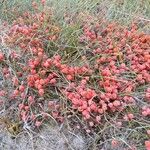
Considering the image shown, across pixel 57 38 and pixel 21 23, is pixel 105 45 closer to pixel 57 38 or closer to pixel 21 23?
pixel 57 38

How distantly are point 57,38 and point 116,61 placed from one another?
49cm

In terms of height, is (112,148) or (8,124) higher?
(8,124)

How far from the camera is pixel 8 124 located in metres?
2.35

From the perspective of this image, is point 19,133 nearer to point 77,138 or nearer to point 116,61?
point 77,138

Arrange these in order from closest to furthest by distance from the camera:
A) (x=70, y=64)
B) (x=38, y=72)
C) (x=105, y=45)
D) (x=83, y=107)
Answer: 1. (x=83, y=107)
2. (x=38, y=72)
3. (x=70, y=64)
4. (x=105, y=45)

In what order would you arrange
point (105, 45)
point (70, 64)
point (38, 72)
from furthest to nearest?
point (105, 45) < point (70, 64) < point (38, 72)

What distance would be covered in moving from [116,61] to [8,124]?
37.7 inches

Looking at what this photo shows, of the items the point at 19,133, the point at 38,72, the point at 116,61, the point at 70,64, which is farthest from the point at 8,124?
the point at 116,61

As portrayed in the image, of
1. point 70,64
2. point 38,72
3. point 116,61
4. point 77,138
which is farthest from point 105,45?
point 77,138

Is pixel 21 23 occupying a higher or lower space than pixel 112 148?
higher

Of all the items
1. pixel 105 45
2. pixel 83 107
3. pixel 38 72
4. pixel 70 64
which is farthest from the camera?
pixel 105 45

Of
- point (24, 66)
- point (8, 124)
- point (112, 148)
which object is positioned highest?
point (24, 66)

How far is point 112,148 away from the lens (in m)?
2.27

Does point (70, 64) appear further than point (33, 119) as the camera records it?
Yes
